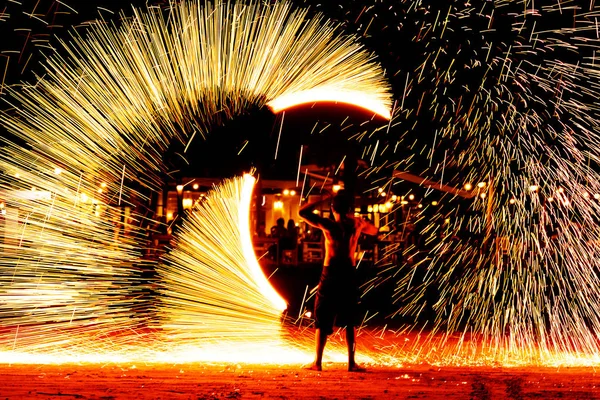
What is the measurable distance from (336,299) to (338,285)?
4.2 inches

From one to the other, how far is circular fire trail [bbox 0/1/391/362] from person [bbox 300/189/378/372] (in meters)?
1.06

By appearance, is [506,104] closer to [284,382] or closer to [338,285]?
[338,285]

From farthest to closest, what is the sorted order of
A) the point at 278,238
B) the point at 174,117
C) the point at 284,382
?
1. the point at 278,238
2. the point at 174,117
3. the point at 284,382

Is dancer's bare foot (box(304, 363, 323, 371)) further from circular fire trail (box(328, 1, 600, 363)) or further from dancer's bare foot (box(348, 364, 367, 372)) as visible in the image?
circular fire trail (box(328, 1, 600, 363))

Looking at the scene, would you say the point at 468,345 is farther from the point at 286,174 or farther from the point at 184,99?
the point at 286,174

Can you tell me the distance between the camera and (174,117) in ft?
25.8

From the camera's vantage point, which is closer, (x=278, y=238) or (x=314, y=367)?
(x=314, y=367)

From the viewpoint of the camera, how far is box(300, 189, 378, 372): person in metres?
5.97

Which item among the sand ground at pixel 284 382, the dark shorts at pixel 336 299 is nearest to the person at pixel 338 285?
the dark shorts at pixel 336 299

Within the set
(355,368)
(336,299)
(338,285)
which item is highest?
(338,285)

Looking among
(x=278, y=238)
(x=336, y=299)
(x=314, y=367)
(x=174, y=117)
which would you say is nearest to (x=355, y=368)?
(x=314, y=367)

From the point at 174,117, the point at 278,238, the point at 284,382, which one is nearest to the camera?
the point at 284,382

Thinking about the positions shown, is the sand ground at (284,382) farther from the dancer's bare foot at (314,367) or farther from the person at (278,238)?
the person at (278,238)

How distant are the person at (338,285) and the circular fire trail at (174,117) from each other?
106 cm
